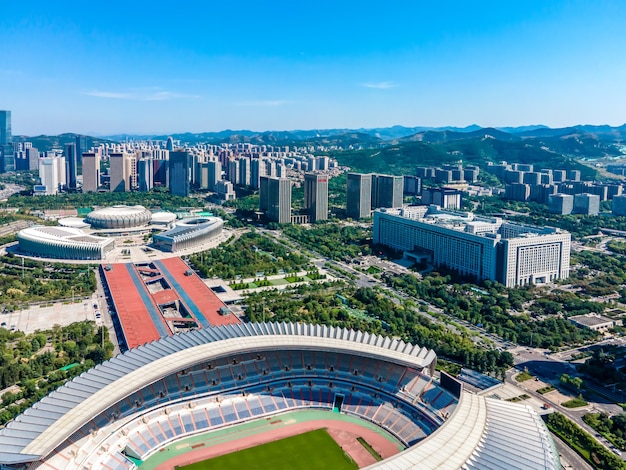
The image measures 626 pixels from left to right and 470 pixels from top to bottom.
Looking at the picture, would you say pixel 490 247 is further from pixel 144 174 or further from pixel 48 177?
pixel 48 177

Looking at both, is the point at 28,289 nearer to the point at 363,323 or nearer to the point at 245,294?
the point at 245,294

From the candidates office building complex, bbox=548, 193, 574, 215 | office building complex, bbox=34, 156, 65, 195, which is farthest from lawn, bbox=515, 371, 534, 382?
office building complex, bbox=34, 156, 65, 195

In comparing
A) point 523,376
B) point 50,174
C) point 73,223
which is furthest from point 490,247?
point 50,174

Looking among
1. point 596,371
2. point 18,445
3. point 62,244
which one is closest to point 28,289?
point 62,244

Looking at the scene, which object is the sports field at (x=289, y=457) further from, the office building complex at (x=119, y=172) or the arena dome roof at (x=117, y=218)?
the office building complex at (x=119, y=172)

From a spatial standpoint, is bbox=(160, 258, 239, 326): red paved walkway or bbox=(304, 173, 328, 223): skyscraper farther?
bbox=(304, 173, 328, 223): skyscraper

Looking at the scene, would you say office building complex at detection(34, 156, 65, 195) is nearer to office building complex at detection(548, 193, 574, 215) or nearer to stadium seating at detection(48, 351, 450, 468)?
stadium seating at detection(48, 351, 450, 468)
